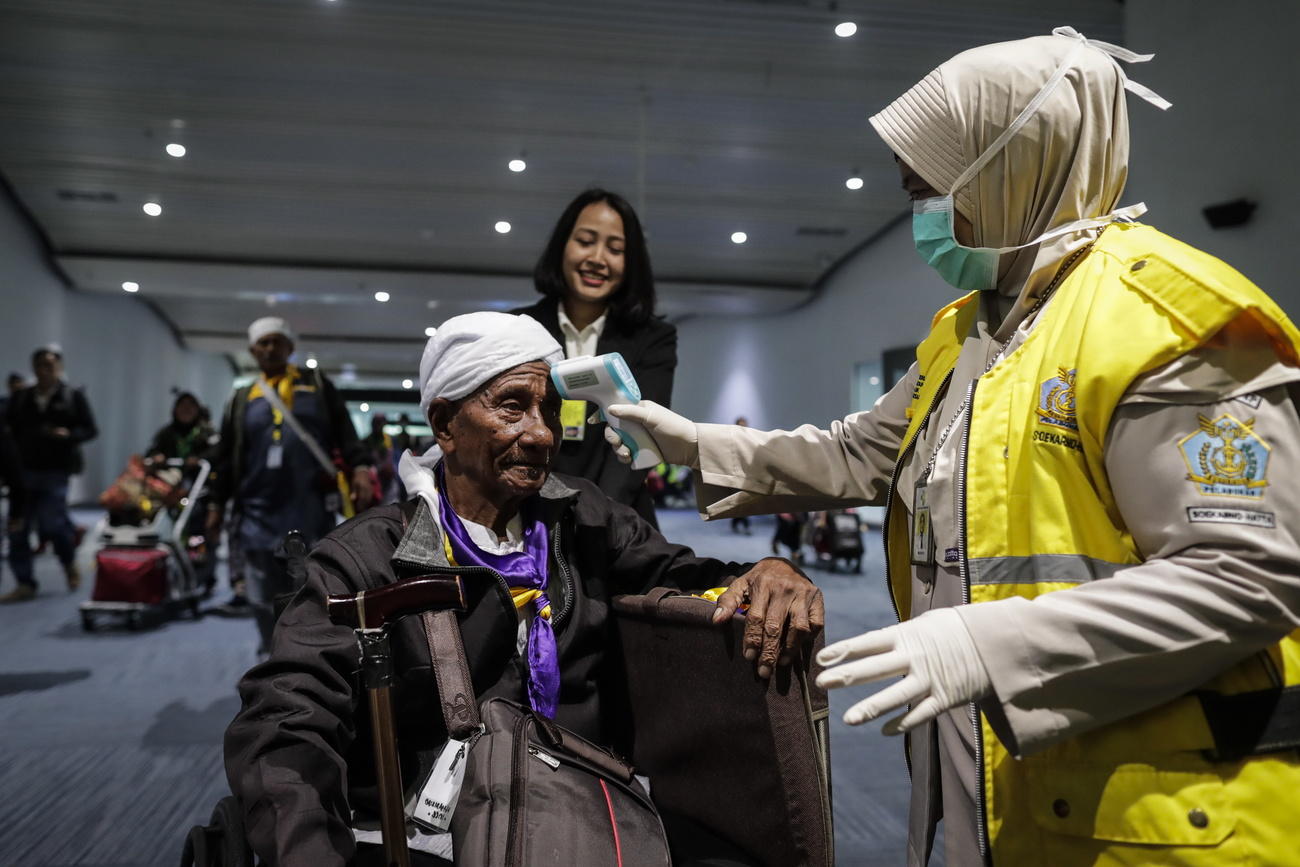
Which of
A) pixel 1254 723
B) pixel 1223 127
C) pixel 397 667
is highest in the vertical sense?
pixel 1223 127

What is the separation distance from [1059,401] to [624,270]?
1619 millimetres

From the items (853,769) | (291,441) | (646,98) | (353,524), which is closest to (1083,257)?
(353,524)

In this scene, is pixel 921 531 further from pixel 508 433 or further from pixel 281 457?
pixel 281 457

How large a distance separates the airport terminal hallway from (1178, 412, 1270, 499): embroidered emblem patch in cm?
212

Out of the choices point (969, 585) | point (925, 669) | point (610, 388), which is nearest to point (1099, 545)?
point (969, 585)

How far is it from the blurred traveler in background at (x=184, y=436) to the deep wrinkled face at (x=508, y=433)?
6266 millimetres

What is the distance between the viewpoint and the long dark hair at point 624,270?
8.11 ft

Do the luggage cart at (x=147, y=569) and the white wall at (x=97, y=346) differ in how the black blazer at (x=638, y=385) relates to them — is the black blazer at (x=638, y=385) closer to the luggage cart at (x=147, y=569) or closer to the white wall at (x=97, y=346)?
the luggage cart at (x=147, y=569)

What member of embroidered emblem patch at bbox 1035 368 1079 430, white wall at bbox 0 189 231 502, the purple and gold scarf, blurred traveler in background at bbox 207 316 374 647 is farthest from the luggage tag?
white wall at bbox 0 189 231 502

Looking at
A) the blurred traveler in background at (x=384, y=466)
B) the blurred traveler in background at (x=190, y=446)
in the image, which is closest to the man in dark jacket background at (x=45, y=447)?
the blurred traveler in background at (x=190, y=446)

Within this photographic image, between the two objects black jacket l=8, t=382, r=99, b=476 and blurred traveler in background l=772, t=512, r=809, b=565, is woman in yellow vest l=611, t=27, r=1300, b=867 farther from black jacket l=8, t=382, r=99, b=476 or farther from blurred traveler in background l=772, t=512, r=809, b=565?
blurred traveler in background l=772, t=512, r=809, b=565

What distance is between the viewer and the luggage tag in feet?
4.24

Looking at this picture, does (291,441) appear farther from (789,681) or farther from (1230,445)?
(1230,445)

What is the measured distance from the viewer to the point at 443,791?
51.3 inches
